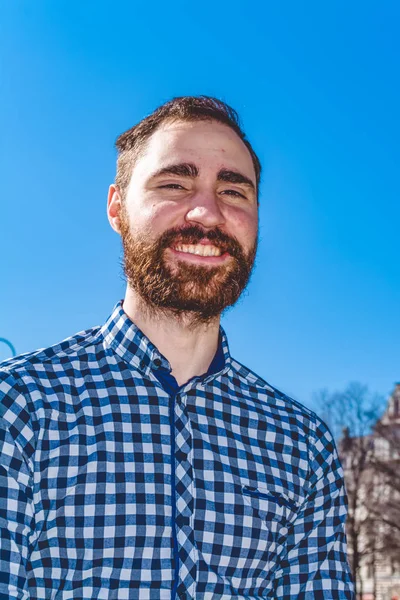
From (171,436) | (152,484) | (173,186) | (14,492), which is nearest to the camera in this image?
(14,492)

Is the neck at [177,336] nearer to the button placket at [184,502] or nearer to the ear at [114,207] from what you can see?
the button placket at [184,502]

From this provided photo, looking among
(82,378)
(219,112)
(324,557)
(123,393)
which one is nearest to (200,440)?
(123,393)

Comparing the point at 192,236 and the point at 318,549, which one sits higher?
the point at 192,236

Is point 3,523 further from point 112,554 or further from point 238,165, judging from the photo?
point 238,165

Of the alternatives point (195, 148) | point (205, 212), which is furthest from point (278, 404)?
point (195, 148)

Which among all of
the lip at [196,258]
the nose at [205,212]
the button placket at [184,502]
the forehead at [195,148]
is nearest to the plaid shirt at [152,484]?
the button placket at [184,502]

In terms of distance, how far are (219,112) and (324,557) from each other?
5.89ft

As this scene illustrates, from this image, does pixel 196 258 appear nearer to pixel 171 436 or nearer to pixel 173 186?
pixel 173 186

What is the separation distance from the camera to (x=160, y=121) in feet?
9.16

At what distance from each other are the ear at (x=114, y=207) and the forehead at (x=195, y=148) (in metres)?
0.19

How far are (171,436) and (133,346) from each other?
37 cm

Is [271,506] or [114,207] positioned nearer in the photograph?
[271,506]

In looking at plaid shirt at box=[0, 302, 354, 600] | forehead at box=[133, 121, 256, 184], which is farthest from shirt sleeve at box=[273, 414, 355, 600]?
forehead at box=[133, 121, 256, 184]

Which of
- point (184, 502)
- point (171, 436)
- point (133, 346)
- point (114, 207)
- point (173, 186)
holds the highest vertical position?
point (114, 207)
